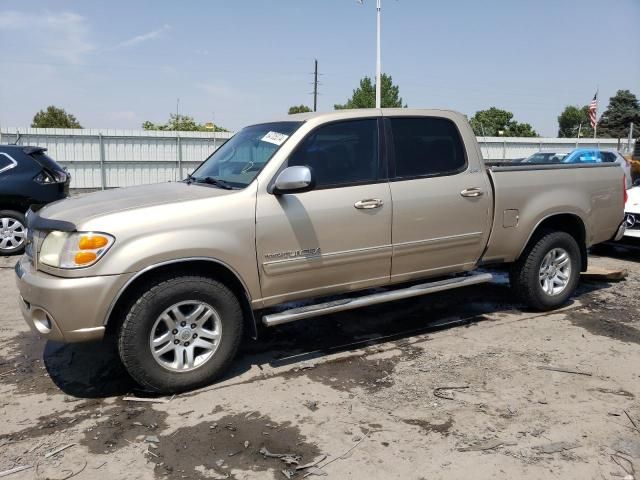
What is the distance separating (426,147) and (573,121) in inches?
4007

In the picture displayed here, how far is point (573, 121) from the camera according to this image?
94625 millimetres

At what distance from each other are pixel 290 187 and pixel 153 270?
1087 millimetres

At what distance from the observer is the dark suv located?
834 cm

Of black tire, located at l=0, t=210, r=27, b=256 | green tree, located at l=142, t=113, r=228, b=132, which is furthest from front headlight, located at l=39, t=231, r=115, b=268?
green tree, located at l=142, t=113, r=228, b=132

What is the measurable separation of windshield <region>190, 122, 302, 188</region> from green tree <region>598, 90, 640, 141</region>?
278 feet

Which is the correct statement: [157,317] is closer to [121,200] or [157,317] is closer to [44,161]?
[121,200]

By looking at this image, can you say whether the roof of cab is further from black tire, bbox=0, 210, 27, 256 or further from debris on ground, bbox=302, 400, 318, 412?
black tire, bbox=0, 210, 27, 256

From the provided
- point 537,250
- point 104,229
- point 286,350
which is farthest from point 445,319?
point 104,229

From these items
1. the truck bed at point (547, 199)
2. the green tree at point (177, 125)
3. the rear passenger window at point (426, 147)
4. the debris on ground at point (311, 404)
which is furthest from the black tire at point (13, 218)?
the green tree at point (177, 125)

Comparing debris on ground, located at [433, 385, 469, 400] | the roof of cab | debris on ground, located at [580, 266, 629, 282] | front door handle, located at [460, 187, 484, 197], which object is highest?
the roof of cab

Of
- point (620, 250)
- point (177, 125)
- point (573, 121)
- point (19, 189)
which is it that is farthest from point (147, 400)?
point (573, 121)

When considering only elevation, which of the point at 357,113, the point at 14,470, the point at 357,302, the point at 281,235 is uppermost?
the point at 357,113

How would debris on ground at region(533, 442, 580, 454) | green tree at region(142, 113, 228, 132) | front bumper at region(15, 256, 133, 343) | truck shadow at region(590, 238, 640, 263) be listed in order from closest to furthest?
1. debris on ground at region(533, 442, 580, 454)
2. front bumper at region(15, 256, 133, 343)
3. truck shadow at region(590, 238, 640, 263)
4. green tree at region(142, 113, 228, 132)

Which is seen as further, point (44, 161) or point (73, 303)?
point (44, 161)
